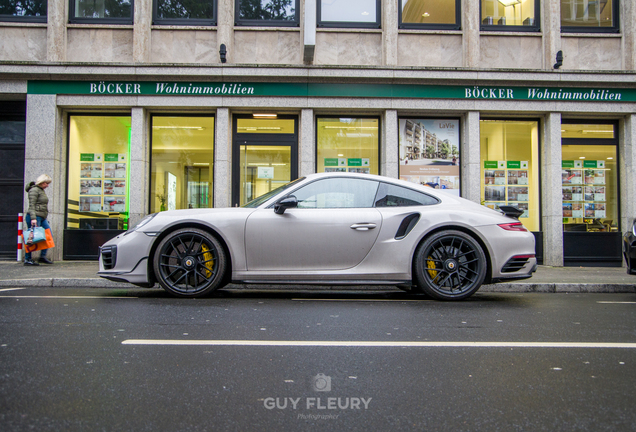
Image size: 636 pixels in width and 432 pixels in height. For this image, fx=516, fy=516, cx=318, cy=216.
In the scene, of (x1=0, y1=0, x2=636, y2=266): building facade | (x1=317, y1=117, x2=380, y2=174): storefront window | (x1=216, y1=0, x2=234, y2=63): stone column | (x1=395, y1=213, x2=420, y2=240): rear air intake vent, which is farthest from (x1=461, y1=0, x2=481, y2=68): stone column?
(x1=395, y1=213, x2=420, y2=240): rear air intake vent

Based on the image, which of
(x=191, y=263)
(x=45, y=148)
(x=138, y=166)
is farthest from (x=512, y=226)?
(x=45, y=148)

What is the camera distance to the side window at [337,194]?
233 inches

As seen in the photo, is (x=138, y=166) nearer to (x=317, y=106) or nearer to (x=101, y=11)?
(x=101, y=11)

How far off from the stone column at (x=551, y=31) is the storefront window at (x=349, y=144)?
13.6 ft

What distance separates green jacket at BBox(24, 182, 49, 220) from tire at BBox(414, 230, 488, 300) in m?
8.25

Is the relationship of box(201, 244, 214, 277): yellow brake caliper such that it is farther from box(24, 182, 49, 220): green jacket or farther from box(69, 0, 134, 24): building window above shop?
box(69, 0, 134, 24): building window above shop

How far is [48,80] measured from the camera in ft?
37.8

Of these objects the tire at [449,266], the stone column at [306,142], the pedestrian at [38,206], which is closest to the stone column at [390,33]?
the stone column at [306,142]

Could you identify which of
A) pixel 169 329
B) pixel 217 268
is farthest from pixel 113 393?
pixel 217 268

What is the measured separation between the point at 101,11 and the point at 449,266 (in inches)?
410

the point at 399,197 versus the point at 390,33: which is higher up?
the point at 390,33

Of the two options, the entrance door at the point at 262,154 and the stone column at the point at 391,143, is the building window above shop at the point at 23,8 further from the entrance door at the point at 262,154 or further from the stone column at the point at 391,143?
the stone column at the point at 391,143

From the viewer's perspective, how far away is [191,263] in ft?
18.8

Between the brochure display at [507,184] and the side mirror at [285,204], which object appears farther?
the brochure display at [507,184]
